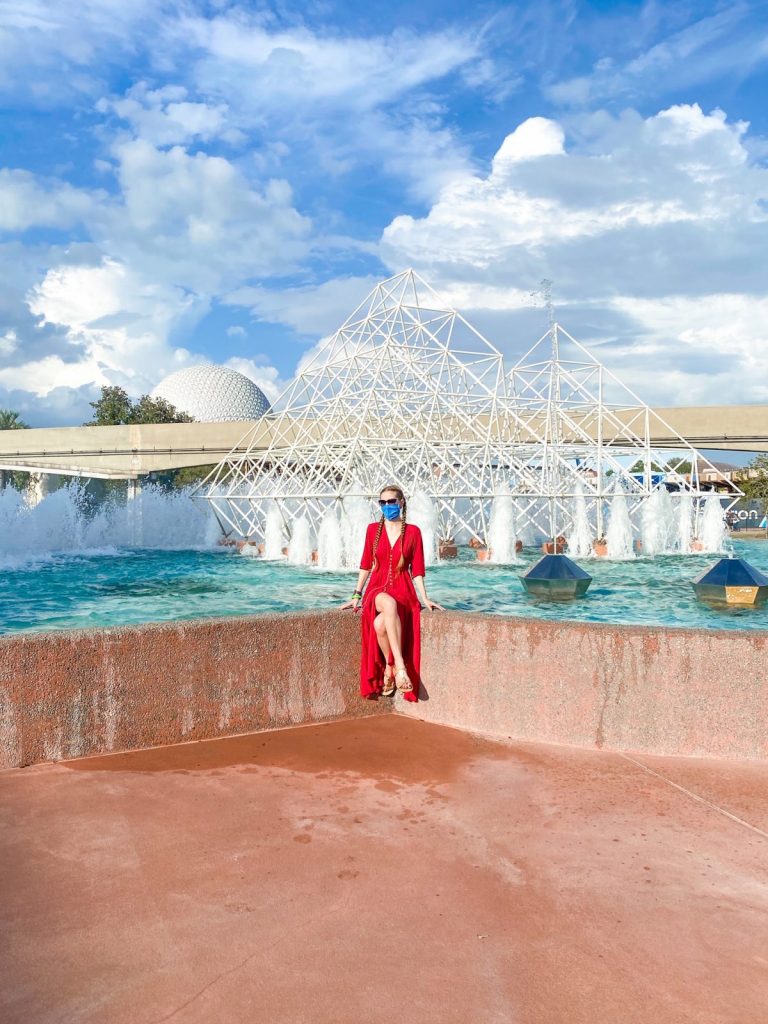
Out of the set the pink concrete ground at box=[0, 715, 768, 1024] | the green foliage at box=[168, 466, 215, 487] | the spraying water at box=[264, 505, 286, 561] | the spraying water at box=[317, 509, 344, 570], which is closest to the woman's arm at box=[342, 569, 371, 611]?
the pink concrete ground at box=[0, 715, 768, 1024]

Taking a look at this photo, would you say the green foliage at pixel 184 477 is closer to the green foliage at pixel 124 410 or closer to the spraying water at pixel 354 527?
the green foliage at pixel 124 410

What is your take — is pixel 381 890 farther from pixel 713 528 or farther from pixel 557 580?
pixel 713 528

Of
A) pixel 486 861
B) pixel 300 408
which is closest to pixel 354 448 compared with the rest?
pixel 300 408

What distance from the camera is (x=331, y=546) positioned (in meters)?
30.5

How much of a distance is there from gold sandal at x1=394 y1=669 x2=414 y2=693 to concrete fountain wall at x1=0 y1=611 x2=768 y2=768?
0.37m

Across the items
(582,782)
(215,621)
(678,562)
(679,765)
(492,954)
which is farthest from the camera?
(678,562)

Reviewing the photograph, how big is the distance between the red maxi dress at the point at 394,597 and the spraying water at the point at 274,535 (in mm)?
28997

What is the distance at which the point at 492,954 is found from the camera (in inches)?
126

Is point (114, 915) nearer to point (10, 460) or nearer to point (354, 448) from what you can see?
point (354, 448)

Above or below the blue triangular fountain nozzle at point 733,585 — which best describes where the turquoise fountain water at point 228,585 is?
below

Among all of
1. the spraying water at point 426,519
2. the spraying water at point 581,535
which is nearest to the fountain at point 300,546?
the spraying water at point 426,519

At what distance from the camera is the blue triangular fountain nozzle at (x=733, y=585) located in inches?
569

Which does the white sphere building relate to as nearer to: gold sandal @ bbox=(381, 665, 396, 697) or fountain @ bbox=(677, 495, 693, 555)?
fountain @ bbox=(677, 495, 693, 555)

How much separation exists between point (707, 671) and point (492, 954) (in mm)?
3278
